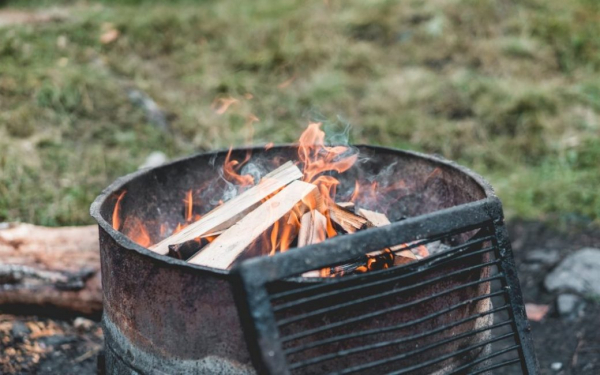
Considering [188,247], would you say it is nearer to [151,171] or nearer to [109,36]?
[151,171]

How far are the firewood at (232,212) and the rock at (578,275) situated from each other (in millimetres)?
2296

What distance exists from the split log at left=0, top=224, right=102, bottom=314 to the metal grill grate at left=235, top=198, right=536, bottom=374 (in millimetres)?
1823

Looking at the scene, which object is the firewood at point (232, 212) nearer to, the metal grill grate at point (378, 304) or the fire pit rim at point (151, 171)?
the fire pit rim at point (151, 171)

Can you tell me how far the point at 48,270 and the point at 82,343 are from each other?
46 centimetres

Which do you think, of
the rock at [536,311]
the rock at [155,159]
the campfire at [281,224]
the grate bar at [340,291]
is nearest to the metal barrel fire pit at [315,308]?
the grate bar at [340,291]

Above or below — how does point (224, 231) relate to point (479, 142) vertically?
above

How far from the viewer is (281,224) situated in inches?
86.4

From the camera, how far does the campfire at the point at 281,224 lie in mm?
2033

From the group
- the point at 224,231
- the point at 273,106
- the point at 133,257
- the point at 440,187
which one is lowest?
the point at 273,106

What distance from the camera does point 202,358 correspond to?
178 cm

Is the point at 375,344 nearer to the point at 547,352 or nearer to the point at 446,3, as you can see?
the point at 547,352

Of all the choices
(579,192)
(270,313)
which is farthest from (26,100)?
(579,192)

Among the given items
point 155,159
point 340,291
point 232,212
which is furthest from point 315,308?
point 155,159

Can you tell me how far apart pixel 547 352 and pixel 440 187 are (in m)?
1.35
